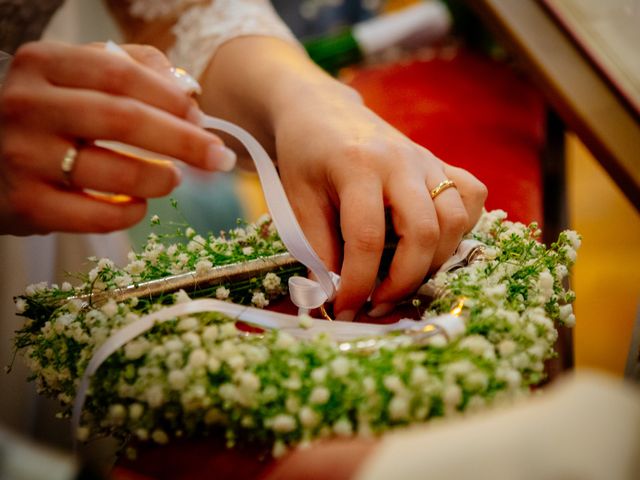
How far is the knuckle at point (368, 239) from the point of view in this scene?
2.36 ft

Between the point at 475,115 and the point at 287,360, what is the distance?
3.15 ft

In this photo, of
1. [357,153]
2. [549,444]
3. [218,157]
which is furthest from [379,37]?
[549,444]

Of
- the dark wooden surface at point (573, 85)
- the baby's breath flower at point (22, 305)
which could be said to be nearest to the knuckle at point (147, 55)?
the baby's breath flower at point (22, 305)

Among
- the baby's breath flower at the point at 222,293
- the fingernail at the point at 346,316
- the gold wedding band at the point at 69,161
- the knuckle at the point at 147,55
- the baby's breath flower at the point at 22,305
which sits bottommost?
the baby's breath flower at the point at 22,305

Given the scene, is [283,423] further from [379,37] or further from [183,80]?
[379,37]

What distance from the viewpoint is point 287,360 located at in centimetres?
58

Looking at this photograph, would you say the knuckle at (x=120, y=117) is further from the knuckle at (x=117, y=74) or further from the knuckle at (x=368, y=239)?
the knuckle at (x=368, y=239)

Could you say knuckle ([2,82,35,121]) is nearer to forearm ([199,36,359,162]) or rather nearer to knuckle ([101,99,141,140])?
knuckle ([101,99,141,140])

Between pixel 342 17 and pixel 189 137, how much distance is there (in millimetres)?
1880

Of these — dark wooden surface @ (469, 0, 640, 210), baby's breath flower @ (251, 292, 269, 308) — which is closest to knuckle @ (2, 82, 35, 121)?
baby's breath flower @ (251, 292, 269, 308)

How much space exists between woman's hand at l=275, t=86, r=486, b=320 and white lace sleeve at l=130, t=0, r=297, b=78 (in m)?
0.48

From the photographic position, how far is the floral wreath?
549 mm

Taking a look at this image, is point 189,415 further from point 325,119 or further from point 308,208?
point 325,119

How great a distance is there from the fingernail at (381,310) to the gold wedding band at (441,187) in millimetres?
152
